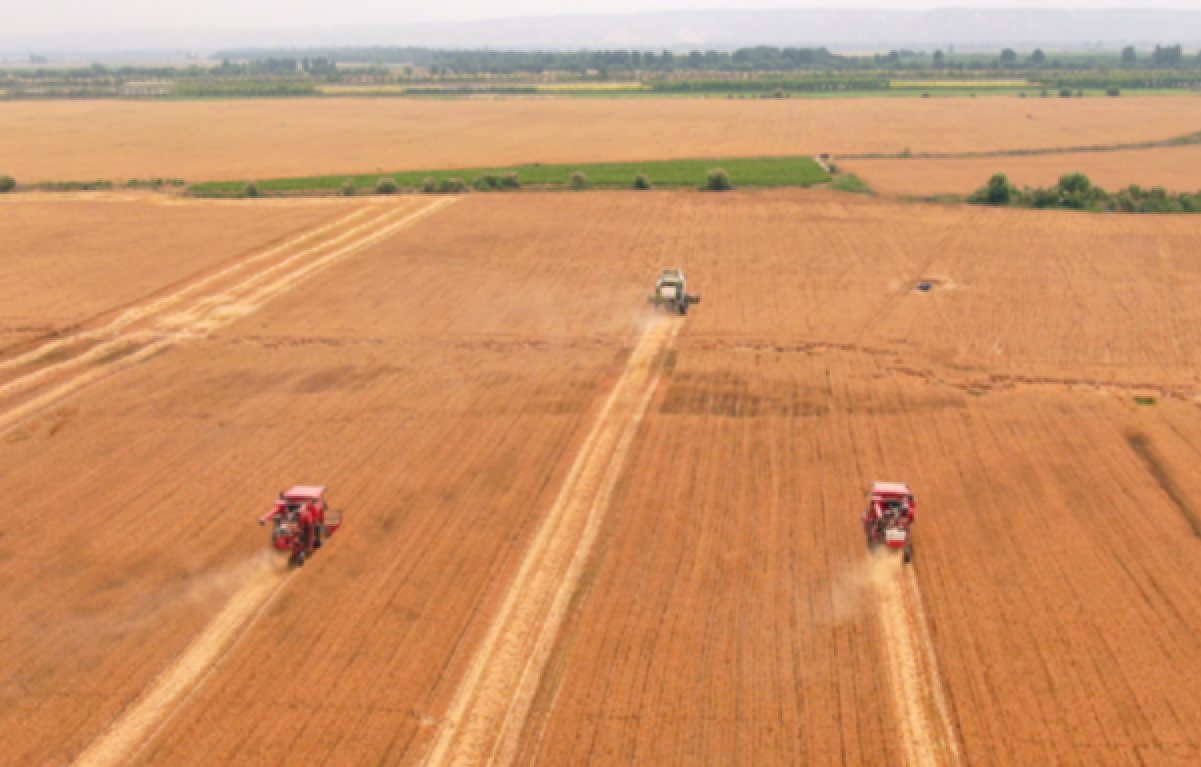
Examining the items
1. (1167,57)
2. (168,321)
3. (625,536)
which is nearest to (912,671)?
(625,536)

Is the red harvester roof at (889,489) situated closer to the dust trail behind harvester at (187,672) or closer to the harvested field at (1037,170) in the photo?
the dust trail behind harvester at (187,672)

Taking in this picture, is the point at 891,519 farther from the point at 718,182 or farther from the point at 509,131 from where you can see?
the point at 509,131

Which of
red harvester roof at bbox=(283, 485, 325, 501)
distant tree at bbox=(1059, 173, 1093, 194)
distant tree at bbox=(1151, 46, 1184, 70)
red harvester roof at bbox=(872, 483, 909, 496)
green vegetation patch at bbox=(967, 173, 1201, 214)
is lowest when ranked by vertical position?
red harvester roof at bbox=(283, 485, 325, 501)

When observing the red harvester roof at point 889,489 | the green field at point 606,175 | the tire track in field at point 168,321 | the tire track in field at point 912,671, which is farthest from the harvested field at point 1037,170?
the tire track in field at point 912,671

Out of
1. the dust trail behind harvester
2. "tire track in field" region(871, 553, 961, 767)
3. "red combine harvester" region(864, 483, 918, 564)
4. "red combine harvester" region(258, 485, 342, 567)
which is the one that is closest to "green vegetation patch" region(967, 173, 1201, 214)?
"red combine harvester" region(864, 483, 918, 564)

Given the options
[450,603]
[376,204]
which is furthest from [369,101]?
[450,603]

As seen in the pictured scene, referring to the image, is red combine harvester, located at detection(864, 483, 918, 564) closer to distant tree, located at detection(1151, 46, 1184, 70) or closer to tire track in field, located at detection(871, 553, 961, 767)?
tire track in field, located at detection(871, 553, 961, 767)
